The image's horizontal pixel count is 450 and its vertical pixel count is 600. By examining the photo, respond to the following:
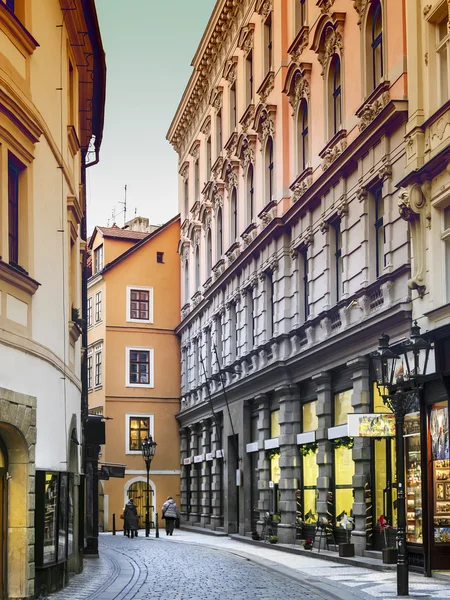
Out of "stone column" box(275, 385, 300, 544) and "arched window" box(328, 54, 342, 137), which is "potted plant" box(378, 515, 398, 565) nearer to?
"stone column" box(275, 385, 300, 544)

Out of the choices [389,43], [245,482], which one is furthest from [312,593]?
[245,482]

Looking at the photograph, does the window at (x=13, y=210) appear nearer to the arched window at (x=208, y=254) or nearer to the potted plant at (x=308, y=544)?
the potted plant at (x=308, y=544)

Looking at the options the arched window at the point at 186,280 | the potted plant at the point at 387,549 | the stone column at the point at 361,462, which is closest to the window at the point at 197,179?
the arched window at the point at 186,280

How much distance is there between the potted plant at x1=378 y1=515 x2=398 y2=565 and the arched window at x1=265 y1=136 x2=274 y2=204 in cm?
1518

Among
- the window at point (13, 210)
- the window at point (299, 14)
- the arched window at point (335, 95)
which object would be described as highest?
the window at point (299, 14)

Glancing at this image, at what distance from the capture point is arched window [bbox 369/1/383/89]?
26641 millimetres

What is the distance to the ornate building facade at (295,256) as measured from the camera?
26000 millimetres

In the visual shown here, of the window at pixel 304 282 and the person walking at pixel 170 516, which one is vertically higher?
the window at pixel 304 282

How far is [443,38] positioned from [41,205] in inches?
366

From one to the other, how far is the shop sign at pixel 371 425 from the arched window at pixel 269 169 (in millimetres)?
15643

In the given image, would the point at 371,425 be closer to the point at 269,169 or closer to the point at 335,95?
the point at 335,95

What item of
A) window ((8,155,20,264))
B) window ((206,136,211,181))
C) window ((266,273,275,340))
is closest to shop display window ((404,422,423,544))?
window ((8,155,20,264))

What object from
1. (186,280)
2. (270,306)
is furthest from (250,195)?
(186,280)

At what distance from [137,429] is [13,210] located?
40167mm
